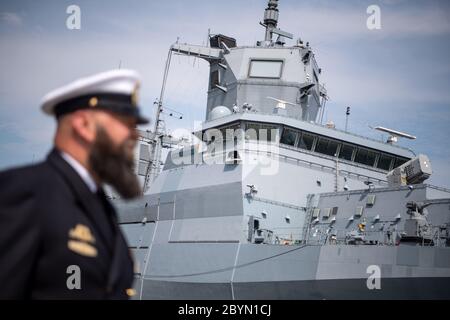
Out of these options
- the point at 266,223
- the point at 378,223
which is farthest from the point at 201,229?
the point at 378,223

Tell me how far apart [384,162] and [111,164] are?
23.4 metres

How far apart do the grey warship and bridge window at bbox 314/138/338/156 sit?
0.05 metres

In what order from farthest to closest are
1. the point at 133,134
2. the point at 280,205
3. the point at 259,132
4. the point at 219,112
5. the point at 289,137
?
the point at 219,112 → the point at 289,137 → the point at 259,132 → the point at 280,205 → the point at 133,134

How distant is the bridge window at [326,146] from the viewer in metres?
23.2

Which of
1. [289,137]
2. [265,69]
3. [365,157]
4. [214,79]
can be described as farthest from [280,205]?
→ [214,79]

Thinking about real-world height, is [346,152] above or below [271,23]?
below

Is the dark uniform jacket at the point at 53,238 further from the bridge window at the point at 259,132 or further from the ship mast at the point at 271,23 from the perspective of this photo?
the ship mast at the point at 271,23

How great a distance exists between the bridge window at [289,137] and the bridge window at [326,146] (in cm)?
114

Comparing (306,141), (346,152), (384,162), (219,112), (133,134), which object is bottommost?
(384,162)

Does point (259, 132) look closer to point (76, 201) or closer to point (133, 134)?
point (133, 134)

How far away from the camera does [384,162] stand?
80.0 ft

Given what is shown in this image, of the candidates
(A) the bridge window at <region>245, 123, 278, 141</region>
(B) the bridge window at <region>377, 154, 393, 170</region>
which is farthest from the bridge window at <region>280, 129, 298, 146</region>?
Result: (B) the bridge window at <region>377, 154, 393, 170</region>

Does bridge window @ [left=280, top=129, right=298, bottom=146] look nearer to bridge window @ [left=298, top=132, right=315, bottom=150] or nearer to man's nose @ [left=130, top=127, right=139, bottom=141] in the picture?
bridge window @ [left=298, top=132, right=315, bottom=150]

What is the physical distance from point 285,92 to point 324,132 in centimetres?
323
